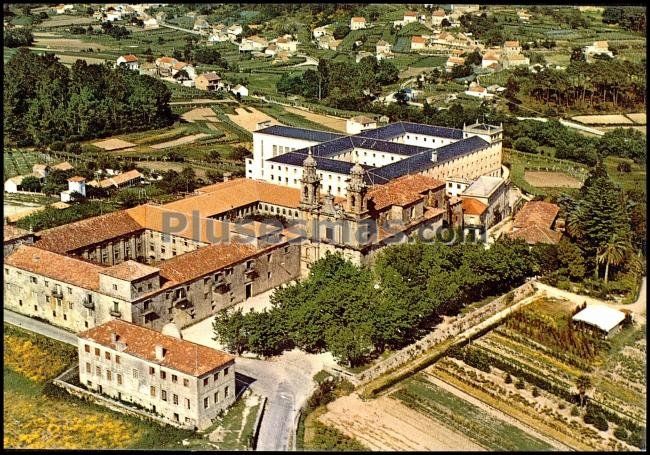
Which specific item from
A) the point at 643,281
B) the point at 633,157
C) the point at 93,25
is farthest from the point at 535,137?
the point at 93,25

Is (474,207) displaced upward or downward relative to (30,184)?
upward

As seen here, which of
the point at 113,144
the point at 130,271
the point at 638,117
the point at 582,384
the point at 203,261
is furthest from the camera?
the point at 638,117

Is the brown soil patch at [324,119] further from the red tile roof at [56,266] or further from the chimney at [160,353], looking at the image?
the chimney at [160,353]

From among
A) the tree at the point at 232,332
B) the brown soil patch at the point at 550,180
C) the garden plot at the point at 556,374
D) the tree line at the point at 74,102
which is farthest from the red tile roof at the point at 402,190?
the tree line at the point at 74,102

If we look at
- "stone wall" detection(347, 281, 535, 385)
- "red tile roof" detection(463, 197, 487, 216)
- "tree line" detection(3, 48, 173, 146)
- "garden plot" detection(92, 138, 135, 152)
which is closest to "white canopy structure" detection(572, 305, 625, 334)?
"stone wall" detection(347, 281, 535, 385)

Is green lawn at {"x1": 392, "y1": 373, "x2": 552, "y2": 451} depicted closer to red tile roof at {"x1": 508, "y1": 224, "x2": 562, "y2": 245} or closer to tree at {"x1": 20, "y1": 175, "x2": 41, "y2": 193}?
red tile roof at {"x1": 508, "y1": 224, "x2": 562, "y2": 245}

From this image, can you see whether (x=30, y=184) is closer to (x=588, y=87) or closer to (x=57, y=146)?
(x=57, y=146)

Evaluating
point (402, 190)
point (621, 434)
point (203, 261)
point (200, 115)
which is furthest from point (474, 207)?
point (200, 115)
